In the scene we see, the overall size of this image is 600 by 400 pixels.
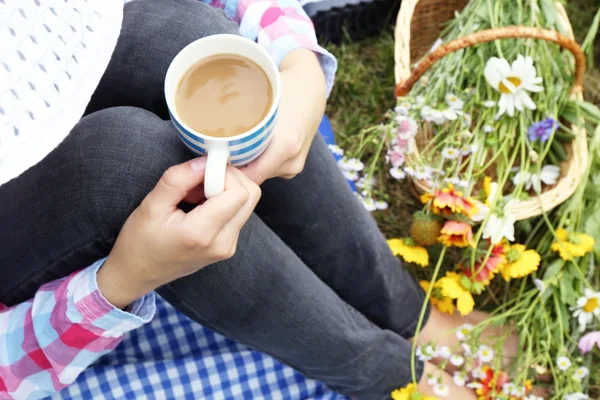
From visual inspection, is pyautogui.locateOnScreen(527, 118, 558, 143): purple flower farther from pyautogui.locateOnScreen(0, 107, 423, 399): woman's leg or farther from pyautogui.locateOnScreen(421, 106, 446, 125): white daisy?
pyautogui.locateOnScreen(0, 107, 423, 399): woman's leg

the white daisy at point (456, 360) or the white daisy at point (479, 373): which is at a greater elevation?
the white daisy at point (456, 360)

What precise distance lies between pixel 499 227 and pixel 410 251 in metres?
0.17

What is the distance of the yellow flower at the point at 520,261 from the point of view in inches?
38.7

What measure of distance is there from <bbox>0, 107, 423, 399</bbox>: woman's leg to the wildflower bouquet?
0.27m

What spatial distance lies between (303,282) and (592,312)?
0.56 metres

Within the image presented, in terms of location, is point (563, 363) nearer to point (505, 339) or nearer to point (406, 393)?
point (505, 339)

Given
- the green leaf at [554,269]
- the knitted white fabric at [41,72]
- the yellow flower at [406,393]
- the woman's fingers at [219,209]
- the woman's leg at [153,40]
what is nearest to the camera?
the knitted white fabric at [41,72]

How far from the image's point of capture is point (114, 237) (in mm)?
640

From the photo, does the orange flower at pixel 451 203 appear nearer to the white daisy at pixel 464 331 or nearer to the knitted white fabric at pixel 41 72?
the white daisy at pixel 464 331

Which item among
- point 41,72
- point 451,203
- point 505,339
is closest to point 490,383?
point 505,339

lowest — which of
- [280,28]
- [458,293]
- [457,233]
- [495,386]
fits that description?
[495,386]

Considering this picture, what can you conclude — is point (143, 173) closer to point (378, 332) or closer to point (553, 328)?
point (378, 332)

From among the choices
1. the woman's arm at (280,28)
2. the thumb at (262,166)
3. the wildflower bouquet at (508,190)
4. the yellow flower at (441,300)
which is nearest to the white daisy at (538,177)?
the wildflower bouquet at (508,190)

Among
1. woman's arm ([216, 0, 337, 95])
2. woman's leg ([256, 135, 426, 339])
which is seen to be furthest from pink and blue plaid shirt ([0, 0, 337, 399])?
woman's arm ([216, 0, 337, 95])
